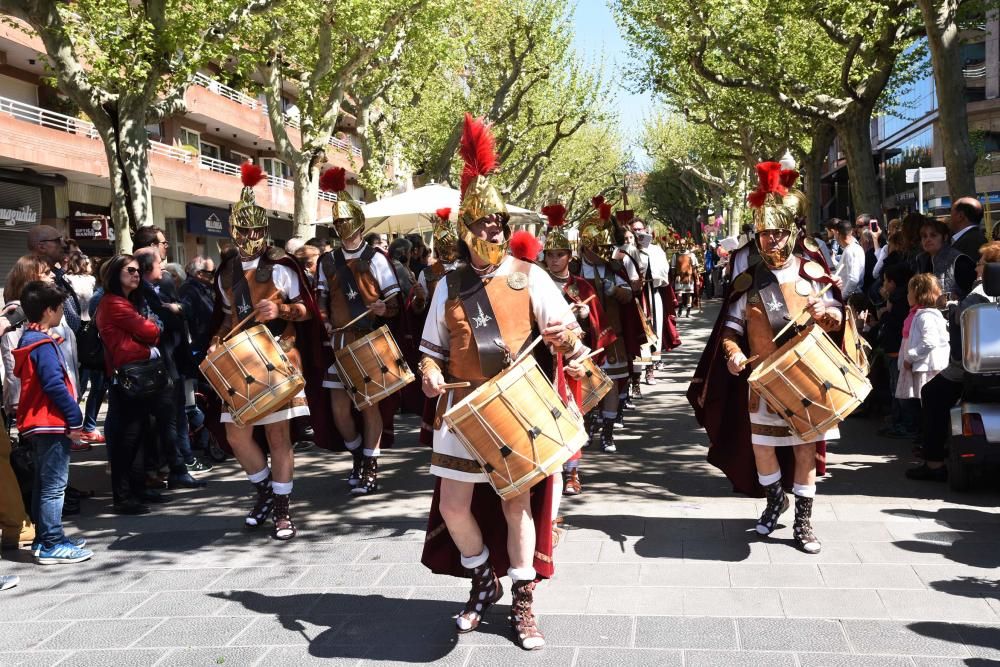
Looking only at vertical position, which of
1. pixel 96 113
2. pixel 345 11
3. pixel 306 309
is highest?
pixel 345 11

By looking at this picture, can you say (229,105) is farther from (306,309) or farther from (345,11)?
(306,309)

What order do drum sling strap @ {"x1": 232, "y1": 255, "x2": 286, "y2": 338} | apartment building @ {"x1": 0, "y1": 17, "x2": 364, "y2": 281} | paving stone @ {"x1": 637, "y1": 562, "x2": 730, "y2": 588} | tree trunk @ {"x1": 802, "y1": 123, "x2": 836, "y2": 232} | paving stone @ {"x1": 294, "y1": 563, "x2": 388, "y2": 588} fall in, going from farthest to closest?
apartment building @ {"x1": 0, "y1": 17, "x2": 364, "y2": 281}, tree trunk @ {"x1": 802, "y1": 123, "x2": 836, "y2": 232}, drum sling strap @ {"x1": 232, "y1": 255, "x2": 286, "y2": 338}, paving stone @ {"x1": 294, "y1": 563, "x2": 388, "y2": 588}, paving stone @ {"x1": 637, "y1": 562, "x2": 730, "y2": 588}

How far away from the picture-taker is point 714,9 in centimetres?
1600

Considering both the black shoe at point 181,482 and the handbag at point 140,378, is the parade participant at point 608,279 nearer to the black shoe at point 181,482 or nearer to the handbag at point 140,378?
the black shoe at point 181,482

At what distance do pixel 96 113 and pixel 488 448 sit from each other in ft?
33.9

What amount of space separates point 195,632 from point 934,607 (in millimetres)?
3452

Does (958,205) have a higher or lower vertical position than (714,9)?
lower

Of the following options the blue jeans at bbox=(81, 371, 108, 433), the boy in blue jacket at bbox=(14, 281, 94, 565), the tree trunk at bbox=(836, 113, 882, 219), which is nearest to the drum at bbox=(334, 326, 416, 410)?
the boy in blue jacket at bbox=(14, 281, 94, 565)

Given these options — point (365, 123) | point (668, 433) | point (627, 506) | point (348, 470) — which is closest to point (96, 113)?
point (348, 470)

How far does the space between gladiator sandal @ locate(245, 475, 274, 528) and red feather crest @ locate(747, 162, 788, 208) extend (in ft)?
11.7

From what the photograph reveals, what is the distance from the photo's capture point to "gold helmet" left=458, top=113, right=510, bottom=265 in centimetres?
463

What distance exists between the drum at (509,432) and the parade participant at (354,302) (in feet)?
11.2

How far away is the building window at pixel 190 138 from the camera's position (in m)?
35.0

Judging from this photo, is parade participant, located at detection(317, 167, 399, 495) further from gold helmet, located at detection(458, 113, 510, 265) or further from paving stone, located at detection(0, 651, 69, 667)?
paving stone, located at detection(0, 651, 69, 667)
